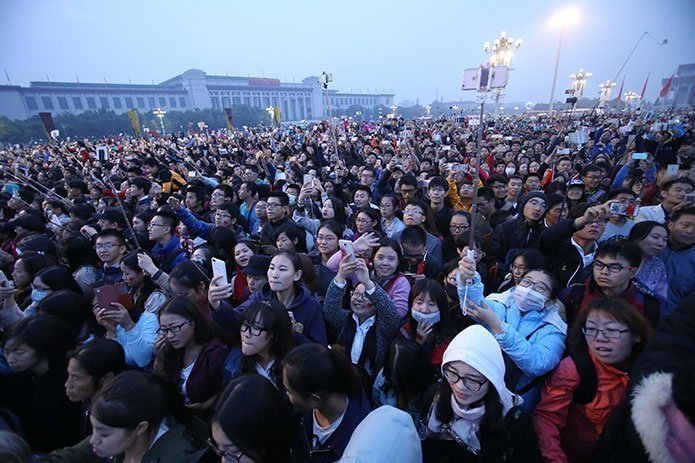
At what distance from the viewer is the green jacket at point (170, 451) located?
5.53ft

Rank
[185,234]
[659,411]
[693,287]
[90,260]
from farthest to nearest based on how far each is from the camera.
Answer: [185,234]
[90,260]
[693,287]
[659,411]

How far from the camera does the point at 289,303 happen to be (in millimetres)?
2891

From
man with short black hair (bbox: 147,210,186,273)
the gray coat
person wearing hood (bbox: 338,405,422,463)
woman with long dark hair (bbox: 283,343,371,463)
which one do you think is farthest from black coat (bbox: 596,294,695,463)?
man with short black hair (bbox: 147,210,186,273)

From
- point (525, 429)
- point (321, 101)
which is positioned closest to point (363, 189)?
point (525, 429)

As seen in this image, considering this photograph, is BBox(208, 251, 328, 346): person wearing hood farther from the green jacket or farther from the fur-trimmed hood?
the fur-trimmed hood

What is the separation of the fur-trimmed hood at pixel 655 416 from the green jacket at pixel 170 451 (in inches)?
78.8

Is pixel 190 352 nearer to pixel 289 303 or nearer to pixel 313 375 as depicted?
pixel 289 303

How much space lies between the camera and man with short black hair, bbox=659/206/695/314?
2812 mm

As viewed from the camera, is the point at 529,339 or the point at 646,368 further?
the point at 529,339

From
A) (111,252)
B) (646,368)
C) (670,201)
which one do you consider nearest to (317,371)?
(646,368)

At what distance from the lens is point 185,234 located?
5320mm

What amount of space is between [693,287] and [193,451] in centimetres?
413

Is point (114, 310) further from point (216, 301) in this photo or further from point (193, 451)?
point (193, 451)

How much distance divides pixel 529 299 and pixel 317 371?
64.6 inches
